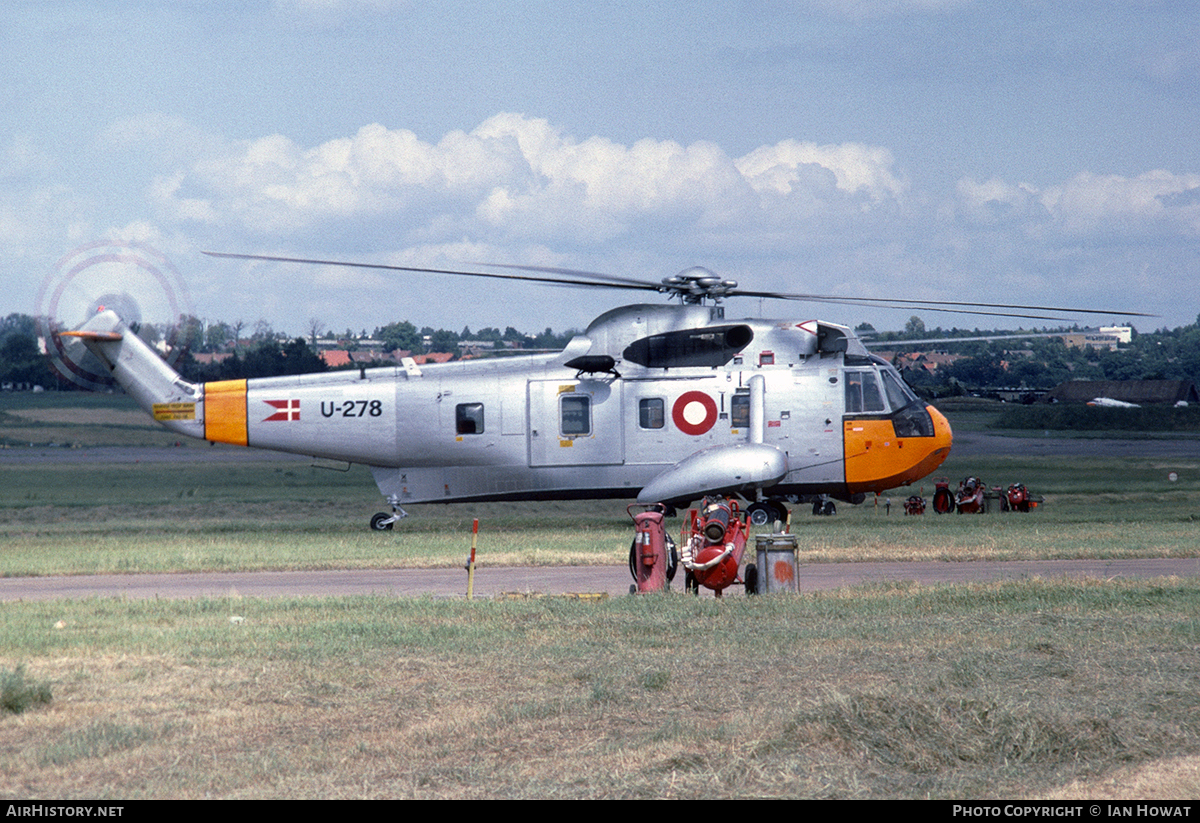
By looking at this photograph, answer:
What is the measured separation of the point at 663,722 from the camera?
870cm

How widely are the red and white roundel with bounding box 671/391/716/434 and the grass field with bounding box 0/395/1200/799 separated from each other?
7.21 meters

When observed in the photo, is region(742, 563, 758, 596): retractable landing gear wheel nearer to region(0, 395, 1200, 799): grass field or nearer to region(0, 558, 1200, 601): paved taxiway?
region(0, 558, 1200, 601): paved taxiway

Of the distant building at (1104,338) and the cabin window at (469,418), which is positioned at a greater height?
the distant building at (1104,338)

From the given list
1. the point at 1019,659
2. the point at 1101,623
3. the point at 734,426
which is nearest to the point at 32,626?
the point at 1019,659

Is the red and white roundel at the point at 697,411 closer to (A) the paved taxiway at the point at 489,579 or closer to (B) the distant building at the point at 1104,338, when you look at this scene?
(A) the paved taxiway at the point at 489,579

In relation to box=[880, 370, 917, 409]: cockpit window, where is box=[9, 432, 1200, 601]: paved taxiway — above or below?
below

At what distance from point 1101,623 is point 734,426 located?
43.4 ft

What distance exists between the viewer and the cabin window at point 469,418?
84.3 ft

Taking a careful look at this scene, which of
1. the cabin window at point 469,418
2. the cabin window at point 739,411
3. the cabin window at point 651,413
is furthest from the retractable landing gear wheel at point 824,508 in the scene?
the cabin window at point 469,418

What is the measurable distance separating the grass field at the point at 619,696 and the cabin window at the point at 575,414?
8.88 metres

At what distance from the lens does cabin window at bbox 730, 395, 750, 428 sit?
991 inches

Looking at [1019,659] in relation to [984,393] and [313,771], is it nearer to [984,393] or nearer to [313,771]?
[313,771]

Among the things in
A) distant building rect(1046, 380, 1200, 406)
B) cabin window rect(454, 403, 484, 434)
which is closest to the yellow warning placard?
cabin window rect(454, 403, 484, 434)

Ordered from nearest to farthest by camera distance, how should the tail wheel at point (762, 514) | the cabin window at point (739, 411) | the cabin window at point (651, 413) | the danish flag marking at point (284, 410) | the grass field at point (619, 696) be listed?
1. the grass field at point (619, 696)
2. the tail wheel at point (762, 514)
3. the cabin window at point (739, 411)
4. the cabin window at point (651, 413)
5. the danish flag marking at point (284, 410)
